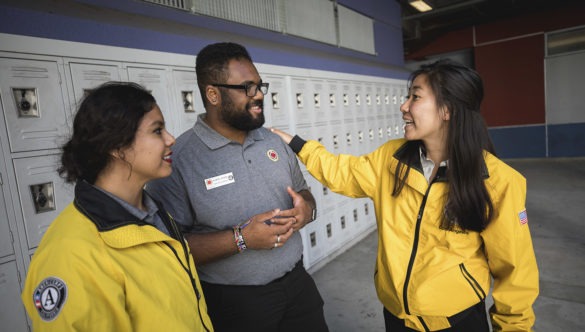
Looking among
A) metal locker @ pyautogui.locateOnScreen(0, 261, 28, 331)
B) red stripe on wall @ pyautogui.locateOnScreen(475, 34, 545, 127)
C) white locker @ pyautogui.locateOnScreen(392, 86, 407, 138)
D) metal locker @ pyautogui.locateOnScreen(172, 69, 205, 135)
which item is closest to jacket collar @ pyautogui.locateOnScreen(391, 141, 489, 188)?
metal locker @ pyautogui.locateOnScreen(172, 69, 205, 135)

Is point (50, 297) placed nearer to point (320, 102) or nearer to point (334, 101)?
point (320, 102)

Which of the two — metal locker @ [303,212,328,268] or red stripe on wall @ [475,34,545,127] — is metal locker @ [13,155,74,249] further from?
red stripe on wall @ [475,34,545,127]

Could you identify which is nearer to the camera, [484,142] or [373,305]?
[484,142]

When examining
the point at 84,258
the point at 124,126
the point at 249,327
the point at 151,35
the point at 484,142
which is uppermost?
the point at 151,35

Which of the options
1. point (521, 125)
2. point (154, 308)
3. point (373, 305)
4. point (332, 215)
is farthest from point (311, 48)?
point (521, 125)

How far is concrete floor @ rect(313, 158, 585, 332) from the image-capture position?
254 centimetres

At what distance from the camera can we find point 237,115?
4.68 ft

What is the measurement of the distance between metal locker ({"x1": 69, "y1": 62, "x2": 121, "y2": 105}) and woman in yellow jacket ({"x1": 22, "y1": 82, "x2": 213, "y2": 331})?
100cm

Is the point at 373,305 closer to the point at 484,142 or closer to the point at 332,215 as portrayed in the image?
the point at 332,215

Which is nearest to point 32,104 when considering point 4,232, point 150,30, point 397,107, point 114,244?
point 4,232

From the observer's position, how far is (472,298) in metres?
1.26

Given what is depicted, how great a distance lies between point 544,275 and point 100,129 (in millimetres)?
3759

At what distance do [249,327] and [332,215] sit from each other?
2.48 metres

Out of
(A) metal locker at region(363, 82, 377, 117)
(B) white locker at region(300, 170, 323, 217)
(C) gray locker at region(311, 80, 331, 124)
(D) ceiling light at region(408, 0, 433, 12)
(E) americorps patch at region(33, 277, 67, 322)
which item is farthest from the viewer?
(D) ceiling light at region(408, 0, 433, 12)
